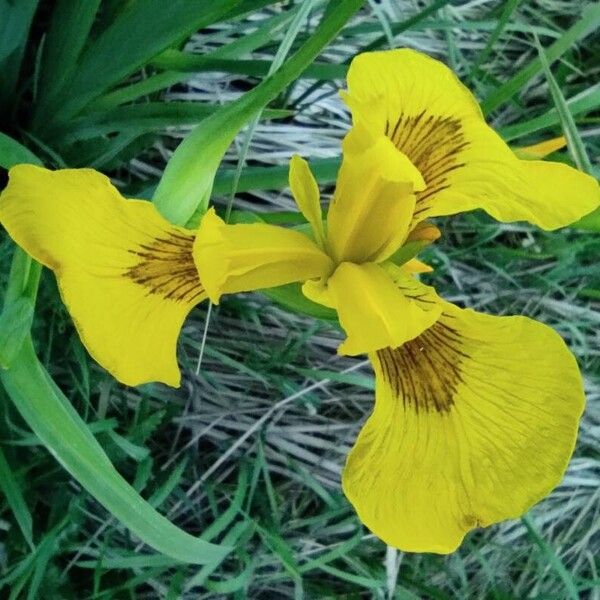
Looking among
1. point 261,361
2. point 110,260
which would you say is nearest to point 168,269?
point 110,260

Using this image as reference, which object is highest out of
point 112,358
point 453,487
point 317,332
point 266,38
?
point 266,38

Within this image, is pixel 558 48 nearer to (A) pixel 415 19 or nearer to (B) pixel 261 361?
(A) pixel 415 19

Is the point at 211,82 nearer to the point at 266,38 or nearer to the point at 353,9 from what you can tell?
the point at 266,38

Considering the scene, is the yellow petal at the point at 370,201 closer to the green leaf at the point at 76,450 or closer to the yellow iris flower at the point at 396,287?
the yellow iris flower at the point at 396,287

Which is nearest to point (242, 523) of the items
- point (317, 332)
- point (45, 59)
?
point (317, 332)

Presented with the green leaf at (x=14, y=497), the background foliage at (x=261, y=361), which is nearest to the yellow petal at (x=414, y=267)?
the background foliage at (x=261, y=361)
